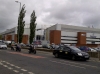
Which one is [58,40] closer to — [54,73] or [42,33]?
[42,33]

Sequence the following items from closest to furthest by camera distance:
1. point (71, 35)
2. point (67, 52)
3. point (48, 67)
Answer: point (48, 67)
point (67, 52)
point (71, 35)

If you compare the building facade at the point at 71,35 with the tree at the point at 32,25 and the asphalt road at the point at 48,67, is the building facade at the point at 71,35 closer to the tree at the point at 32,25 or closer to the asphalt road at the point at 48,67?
the tree at the point at 32,25

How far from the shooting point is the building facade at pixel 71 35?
7888 centimetres

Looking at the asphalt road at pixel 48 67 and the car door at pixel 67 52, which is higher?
the car door at pixel 67 52

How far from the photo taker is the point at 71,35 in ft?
286

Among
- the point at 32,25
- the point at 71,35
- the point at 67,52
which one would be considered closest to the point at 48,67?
the point at 67,52

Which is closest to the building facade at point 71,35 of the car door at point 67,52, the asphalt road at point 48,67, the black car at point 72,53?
the black car at point 72,53

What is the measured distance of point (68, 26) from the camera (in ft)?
307

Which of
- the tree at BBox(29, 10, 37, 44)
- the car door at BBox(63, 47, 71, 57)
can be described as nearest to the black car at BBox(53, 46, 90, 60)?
the car door at BBox(63, 47, 71, 57)

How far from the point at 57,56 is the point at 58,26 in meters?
69.2

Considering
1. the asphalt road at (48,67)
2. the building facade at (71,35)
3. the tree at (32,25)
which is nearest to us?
the asphalt road at (48,67)

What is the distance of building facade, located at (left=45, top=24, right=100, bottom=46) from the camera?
7888cm

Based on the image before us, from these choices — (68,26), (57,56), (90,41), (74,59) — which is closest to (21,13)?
(57,56)

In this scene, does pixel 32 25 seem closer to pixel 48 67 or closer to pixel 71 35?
pixel 71 35
